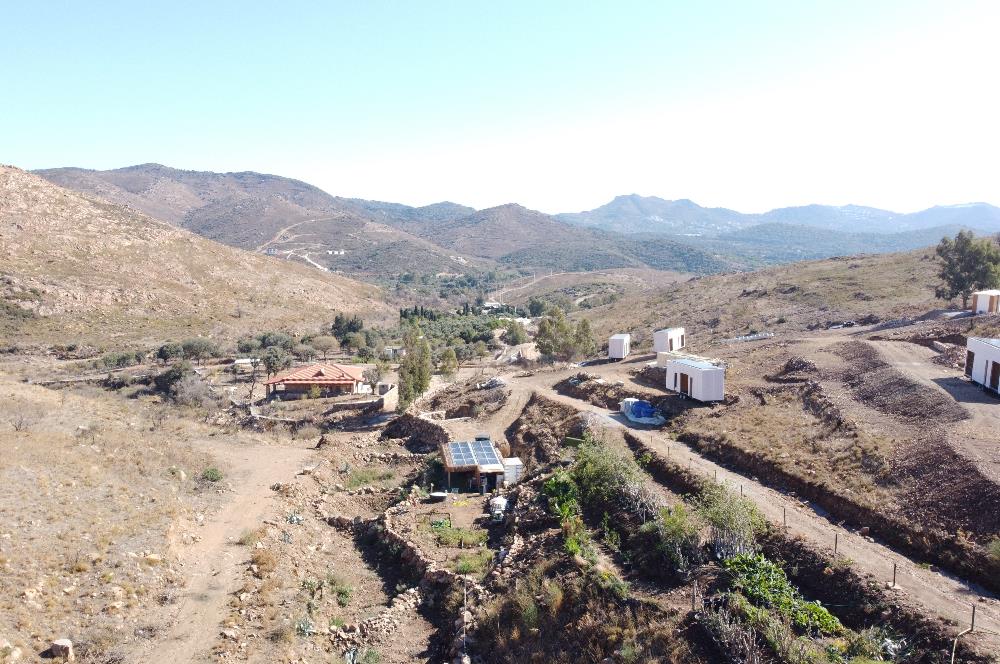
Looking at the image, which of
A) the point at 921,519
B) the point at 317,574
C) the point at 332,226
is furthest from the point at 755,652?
the point at 332,226

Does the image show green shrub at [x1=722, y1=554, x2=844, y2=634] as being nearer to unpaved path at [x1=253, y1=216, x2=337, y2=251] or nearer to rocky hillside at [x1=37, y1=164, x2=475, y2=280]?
rocky hillside at [x1=37, y1=164, x2=475, y2=280]

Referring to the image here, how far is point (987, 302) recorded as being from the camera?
30.0m

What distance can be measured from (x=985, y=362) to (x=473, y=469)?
57.9 ft

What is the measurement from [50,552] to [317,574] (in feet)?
20.6

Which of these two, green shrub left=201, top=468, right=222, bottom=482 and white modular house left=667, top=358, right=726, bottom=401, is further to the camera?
white modular house left=667, top=358, right=726, bottom=401

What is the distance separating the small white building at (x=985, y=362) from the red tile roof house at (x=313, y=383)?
Answer: 3158 centimetres

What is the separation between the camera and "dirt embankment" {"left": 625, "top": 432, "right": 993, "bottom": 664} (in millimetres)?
9703

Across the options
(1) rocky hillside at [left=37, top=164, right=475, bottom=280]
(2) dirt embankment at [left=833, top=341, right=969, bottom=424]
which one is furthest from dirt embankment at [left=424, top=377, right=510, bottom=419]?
(1) rocky hillside at [left=37, top=164, right=475, bottom=280]

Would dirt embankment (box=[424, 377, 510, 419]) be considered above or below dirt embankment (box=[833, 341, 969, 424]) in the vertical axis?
below

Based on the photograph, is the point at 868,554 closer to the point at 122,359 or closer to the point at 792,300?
the point at 792,300

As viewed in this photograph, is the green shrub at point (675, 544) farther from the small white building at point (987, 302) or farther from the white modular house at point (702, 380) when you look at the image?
the small white building at point (987, 302)

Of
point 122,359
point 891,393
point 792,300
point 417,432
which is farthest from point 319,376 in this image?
point 792,300

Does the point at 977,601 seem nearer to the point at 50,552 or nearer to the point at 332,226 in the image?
the point at 50,552

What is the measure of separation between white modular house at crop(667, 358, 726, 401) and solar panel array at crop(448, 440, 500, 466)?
8377 millimetres
